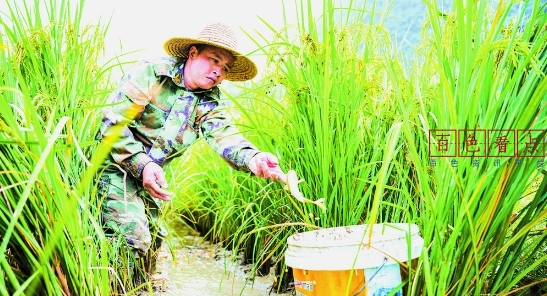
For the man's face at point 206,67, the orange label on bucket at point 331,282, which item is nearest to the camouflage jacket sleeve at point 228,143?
the man's face at point 206,67

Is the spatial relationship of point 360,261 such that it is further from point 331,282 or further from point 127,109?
point 127,109

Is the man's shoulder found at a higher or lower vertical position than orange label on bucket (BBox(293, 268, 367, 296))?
higher

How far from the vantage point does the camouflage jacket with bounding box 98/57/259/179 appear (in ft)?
7.57

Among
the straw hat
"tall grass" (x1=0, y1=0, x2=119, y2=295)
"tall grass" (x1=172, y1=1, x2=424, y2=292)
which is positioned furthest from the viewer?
the straw hat

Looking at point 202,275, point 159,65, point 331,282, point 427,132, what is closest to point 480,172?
point 427,132

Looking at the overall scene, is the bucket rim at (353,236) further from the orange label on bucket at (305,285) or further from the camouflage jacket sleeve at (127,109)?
the camouflage jacket sleeve at (127,109)

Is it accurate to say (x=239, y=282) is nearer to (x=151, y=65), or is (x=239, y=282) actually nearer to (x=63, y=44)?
(x=151, y=65)

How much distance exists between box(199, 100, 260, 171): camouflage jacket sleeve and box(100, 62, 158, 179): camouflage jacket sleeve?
31cm

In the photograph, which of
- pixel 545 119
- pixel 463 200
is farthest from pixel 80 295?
pixel 545 119

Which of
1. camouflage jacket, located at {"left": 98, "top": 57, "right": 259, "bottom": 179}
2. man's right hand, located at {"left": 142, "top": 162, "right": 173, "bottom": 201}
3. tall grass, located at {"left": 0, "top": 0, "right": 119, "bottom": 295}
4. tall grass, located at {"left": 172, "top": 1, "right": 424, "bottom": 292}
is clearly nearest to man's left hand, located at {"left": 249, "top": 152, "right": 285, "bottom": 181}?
tall grass, located at {"left": 172, "top": 1, "right": 424, "bottom": 292}

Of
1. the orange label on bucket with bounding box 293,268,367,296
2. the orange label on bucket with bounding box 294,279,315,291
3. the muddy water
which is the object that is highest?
the orange label on bucket with bounding box 293,268,367,296

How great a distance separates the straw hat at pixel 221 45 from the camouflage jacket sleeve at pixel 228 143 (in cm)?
20

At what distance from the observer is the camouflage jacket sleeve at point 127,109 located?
2.25 meters

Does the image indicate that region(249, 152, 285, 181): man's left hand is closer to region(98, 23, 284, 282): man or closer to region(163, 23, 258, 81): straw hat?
region(98, 23, 284, 282): man
